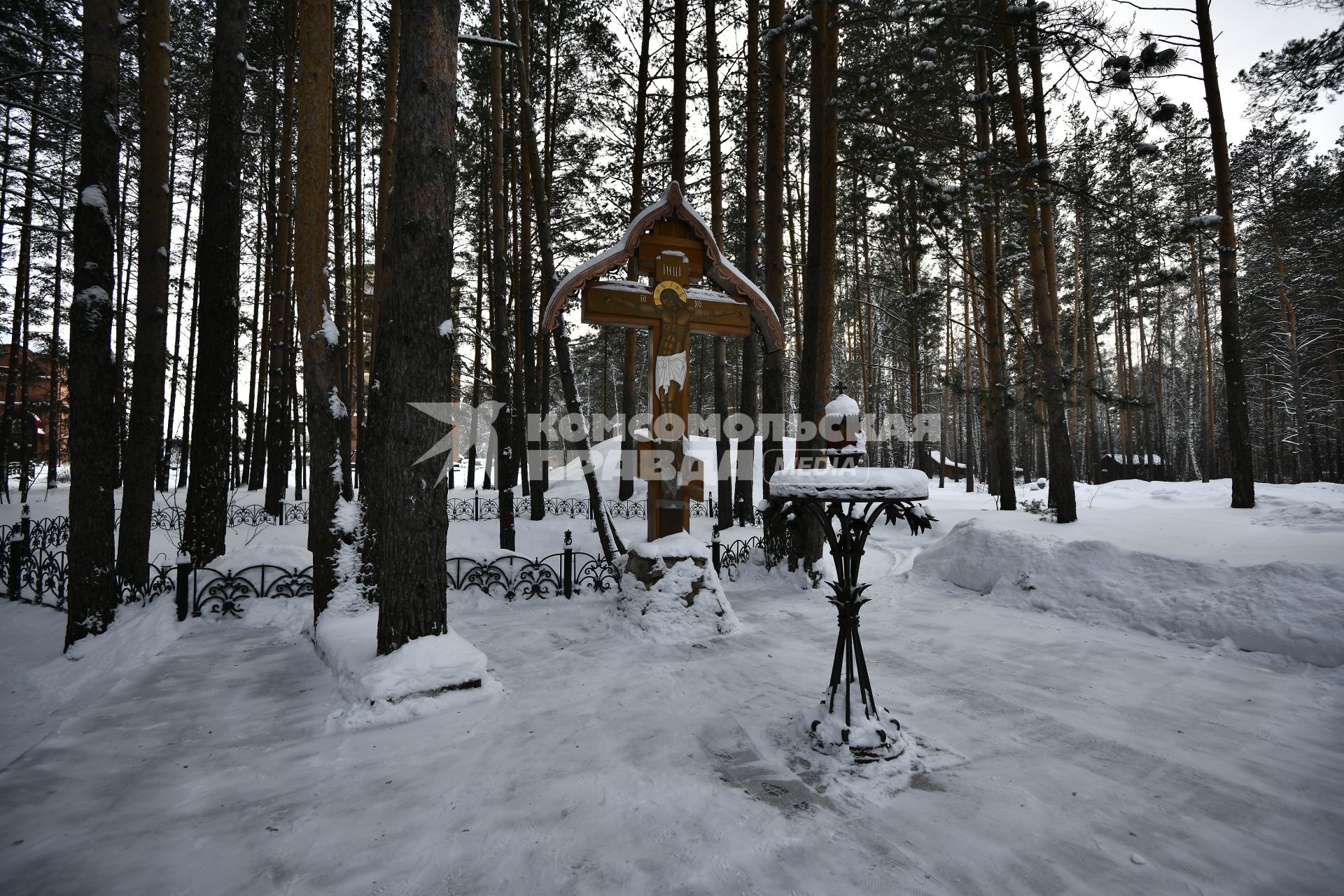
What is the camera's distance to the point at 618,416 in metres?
34.1

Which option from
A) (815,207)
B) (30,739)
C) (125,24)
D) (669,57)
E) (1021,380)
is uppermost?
(669,57)

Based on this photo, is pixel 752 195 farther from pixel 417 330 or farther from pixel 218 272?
pixel 218 272

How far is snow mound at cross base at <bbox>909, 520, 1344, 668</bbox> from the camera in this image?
4645 millimetres

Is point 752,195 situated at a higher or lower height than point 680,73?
lower

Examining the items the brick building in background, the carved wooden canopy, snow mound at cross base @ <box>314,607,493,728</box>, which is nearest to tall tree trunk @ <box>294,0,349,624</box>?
snow mound at cross base @ <box>314,607,493,728</box>

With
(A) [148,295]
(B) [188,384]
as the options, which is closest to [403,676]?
(A) [148,295]

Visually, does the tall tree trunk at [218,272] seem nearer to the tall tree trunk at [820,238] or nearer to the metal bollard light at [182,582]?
the metal bollard light at [182,582]

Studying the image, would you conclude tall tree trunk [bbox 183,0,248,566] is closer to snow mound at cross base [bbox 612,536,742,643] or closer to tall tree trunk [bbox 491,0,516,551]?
tall tree trunk [bbox 491,0,516,551]

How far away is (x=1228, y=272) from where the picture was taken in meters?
10.7

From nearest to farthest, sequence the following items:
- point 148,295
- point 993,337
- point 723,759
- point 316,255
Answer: point 723,759 < point 316,255 < point 148,295 < point 993,337

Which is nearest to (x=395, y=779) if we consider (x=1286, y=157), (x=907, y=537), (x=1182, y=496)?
(x=907, y=537)

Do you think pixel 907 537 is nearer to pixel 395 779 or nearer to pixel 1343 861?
pixel 1343 861

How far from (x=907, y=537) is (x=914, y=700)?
9728mm

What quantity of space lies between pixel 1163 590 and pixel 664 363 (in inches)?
226
